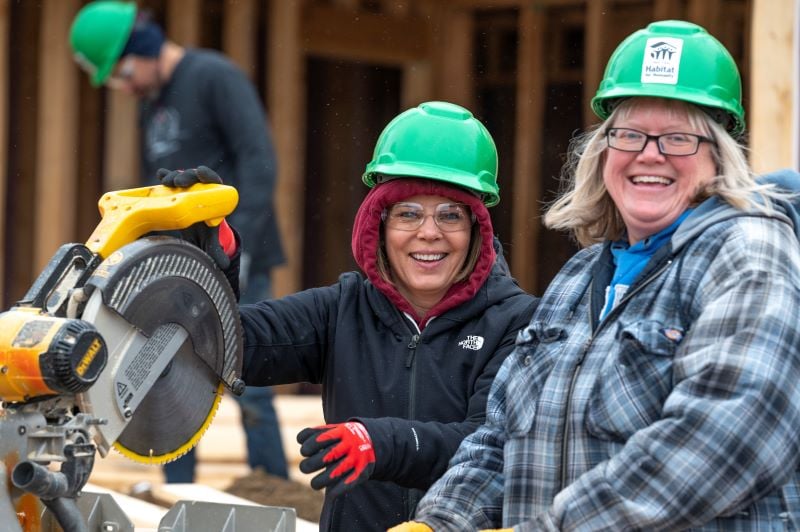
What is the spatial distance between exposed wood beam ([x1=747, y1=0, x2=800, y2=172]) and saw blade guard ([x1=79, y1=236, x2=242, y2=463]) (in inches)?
108

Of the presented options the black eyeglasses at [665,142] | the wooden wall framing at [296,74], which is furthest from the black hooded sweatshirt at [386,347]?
the wooden wall framing at [296,74]

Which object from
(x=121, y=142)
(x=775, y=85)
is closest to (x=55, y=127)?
(x=121, y=142)

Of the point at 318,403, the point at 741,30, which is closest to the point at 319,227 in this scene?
the point at 318,403

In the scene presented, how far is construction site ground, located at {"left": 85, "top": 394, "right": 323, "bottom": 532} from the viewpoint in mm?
4355

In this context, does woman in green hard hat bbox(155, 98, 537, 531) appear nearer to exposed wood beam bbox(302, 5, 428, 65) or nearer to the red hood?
the red hood

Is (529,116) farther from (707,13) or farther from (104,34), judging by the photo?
(104,34)

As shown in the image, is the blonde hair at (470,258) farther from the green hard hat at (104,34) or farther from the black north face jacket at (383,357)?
the green hard hat at (104,34)

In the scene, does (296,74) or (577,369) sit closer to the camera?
(577,369)

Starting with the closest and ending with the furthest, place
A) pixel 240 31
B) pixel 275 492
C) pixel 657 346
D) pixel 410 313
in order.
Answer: pixel 657 346 < pixel 410 313 < pixel 275 492 < pixel 240 31

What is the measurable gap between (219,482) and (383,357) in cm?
255

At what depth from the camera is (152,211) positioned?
271 cm

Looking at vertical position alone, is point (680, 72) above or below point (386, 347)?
above

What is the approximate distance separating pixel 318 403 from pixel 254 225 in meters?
2.13

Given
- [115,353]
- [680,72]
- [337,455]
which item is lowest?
[337,455]
